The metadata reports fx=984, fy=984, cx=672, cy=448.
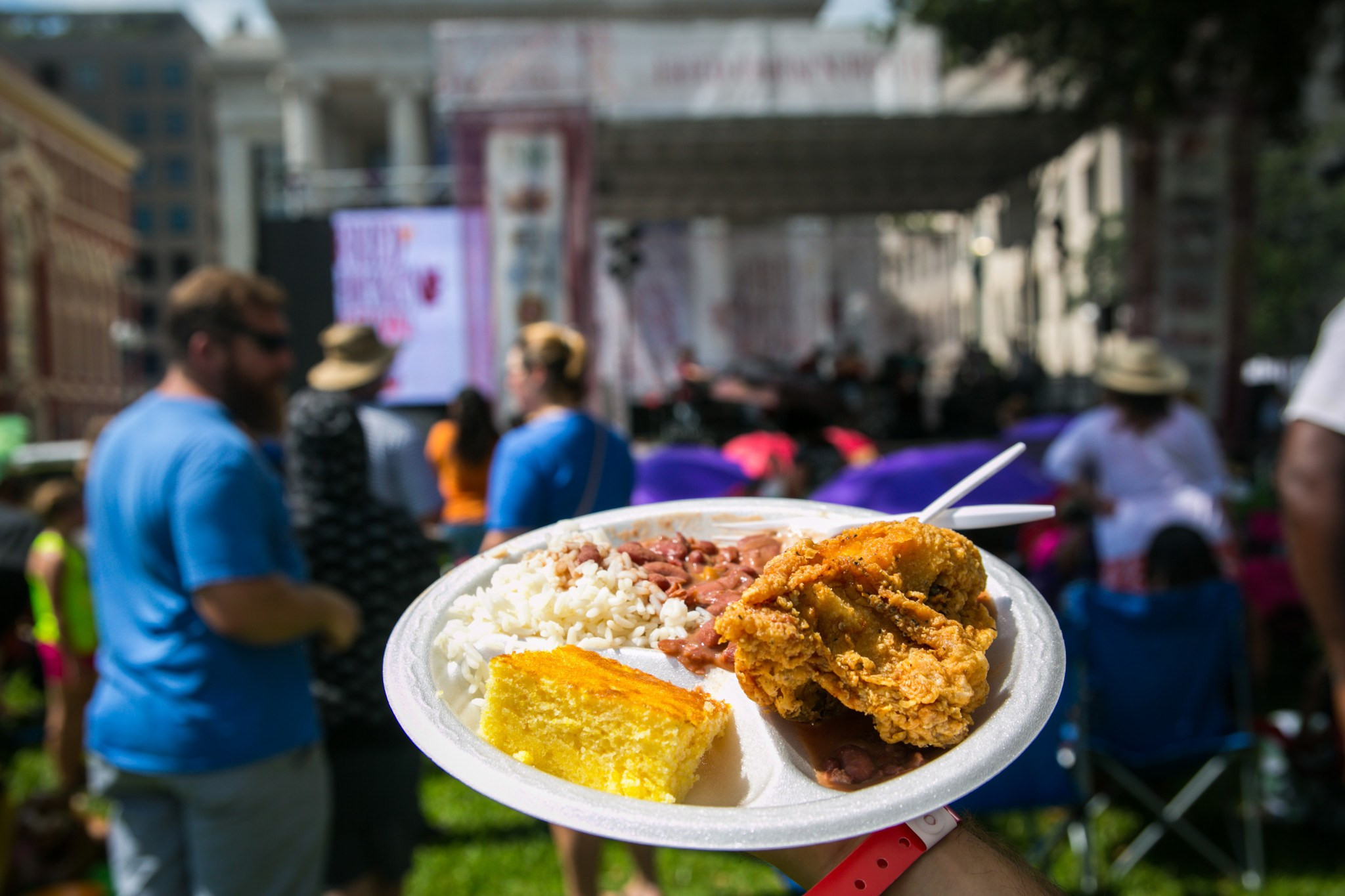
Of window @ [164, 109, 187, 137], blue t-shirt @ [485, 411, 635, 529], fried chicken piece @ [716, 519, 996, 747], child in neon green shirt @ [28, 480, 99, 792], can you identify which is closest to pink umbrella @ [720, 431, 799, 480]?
blue t-shirt @ [485, 411, 635, 529]

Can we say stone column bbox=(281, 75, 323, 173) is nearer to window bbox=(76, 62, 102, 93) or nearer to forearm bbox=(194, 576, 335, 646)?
forearm bbox=(194, 576, 335, 646)

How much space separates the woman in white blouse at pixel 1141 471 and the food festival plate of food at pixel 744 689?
14.6ft

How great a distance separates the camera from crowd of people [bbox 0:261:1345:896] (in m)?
2.51

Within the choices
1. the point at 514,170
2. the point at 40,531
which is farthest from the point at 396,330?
the point at 40,531

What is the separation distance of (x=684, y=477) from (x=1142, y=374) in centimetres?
276

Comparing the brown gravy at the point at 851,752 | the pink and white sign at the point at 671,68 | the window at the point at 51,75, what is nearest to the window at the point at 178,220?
the window at the point at 51,75

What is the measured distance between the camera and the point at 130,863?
8.90 ft

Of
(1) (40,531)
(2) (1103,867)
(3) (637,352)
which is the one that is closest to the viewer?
(2) (1103,867)

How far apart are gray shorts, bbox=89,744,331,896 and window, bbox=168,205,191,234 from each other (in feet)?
330

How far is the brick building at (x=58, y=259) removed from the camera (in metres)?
47.8

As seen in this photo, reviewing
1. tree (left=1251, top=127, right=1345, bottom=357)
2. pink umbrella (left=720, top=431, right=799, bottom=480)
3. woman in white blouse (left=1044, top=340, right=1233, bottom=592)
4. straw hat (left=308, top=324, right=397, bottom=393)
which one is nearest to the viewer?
straw hat (left=308, top=324, right=397, bottom=393)

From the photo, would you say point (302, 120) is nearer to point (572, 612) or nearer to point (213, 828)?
point (213, 828)

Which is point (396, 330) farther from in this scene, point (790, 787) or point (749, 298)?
point (790, 787)

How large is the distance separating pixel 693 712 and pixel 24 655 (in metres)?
7.61
